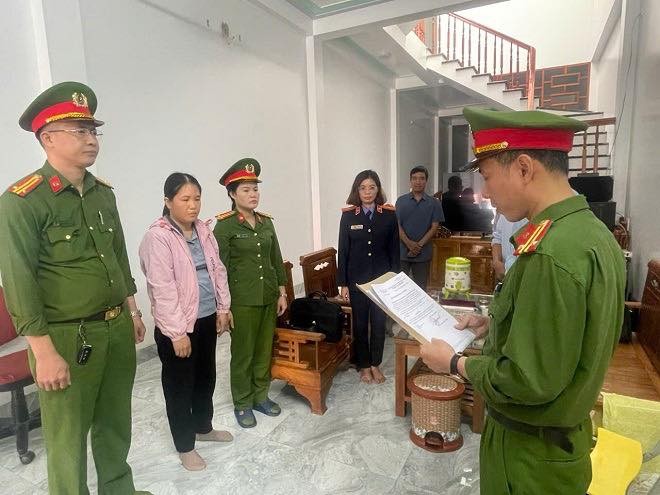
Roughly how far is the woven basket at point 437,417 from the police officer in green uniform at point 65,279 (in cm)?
137

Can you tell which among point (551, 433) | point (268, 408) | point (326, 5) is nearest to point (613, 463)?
point (551, 433)

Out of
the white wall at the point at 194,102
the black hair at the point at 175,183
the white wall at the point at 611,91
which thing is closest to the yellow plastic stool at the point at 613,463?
the black hair at the point at 175,183

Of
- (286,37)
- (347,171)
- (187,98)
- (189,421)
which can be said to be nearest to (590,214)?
(189,421)

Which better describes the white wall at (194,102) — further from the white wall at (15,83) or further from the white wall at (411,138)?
the white wall at (411,138)

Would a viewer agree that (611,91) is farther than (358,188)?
Yes

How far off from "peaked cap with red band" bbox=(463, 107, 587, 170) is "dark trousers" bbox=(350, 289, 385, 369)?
6.41 feet

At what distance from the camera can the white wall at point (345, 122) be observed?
5465 mm

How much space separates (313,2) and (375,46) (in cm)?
176

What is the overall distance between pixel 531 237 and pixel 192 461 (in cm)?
183

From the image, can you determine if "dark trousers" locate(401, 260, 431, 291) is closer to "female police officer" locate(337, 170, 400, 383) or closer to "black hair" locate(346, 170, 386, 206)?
"female police officer" locate(337, 170, 400, 383)

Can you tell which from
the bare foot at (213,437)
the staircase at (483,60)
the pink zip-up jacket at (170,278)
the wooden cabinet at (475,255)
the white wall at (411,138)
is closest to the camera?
the pink zip-up jacket at (170,278)

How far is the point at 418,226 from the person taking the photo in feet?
12.0

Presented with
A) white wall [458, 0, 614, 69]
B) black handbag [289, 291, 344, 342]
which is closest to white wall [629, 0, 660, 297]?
black handbag [289, 291, 344, 342]

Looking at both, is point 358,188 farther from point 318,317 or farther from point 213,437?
point 213,437
